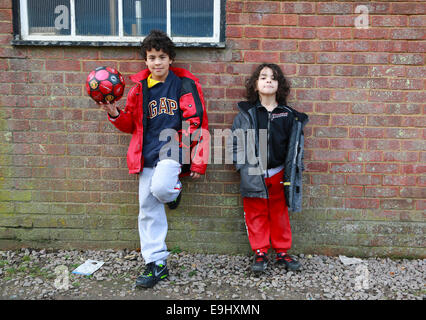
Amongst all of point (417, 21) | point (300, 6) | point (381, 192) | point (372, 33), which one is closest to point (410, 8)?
point (417, 21)

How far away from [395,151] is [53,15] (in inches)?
141

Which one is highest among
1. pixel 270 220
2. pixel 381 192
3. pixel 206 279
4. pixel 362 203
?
pixel 381 192

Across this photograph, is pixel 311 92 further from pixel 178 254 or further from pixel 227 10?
pixel 178 254

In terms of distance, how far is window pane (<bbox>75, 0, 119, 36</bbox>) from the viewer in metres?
3.60

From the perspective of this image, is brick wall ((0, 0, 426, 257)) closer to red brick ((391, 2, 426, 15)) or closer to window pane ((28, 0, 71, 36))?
red brick ((391, 2, 426, 15))

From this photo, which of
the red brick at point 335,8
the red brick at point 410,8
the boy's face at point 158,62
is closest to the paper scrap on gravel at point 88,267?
the boy's face at point 158,62

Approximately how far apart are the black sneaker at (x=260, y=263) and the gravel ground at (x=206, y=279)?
87 mm

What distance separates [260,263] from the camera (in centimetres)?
342

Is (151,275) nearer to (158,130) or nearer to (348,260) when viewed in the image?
(158,130)

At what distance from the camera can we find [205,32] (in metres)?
3.61

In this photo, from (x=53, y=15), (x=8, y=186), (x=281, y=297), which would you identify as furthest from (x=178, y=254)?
(x=53, y=15)

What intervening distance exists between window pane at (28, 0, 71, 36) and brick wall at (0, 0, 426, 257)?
19 cm

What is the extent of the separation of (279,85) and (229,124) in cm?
61

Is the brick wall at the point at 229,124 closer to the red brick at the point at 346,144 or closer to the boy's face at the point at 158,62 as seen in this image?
the red brick at the point at 346,144
